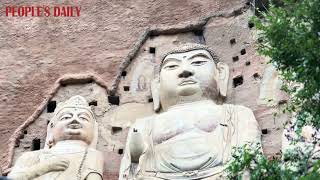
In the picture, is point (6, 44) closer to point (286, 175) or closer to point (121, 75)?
point (121, 75)

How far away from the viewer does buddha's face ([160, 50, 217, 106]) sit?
6.32 m

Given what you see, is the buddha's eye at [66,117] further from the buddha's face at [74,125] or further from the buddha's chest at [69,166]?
the buddha's chest at [69,166]

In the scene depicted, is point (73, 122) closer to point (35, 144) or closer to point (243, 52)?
point (35, 144)

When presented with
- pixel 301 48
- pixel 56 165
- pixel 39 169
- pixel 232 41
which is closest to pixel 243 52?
pixel 232 41

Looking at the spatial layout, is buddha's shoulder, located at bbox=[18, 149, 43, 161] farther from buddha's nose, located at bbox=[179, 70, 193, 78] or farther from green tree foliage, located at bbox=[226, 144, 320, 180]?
green tree foliage, located at bbox=[226, 144, 320, 180]

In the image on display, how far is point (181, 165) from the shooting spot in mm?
5711

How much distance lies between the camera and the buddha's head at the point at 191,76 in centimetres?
633

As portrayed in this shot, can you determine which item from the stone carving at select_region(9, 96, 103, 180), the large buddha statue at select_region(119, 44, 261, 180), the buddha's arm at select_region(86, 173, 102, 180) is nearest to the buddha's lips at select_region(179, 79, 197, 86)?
the large buddha statue at select_region(119, 44, 261, 180)

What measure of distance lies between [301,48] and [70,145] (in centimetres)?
247

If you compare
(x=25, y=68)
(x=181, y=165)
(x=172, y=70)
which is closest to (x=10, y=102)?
(x=25, y=68)

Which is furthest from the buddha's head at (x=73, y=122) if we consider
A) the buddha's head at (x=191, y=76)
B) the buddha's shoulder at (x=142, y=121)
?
the buddha's head at (x=191, y=76)

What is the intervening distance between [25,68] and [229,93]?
1.88 metres

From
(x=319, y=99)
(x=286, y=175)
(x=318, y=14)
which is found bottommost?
(x=286, y=175)

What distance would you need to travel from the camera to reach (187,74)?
6.36m
